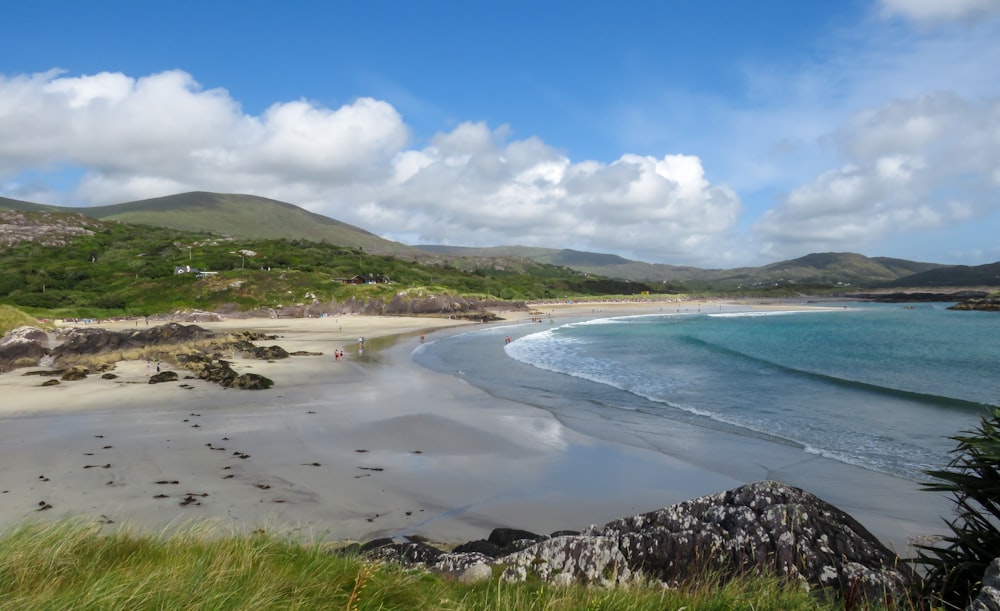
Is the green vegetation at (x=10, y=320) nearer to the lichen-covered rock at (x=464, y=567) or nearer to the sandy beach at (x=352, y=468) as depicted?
the sandy beach at (x=352, y=468)

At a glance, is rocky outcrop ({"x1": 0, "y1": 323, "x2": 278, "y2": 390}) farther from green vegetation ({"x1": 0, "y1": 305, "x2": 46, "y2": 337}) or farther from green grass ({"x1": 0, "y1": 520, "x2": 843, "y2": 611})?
green grass ({"x1": 0, "y1": 520, "x2": 843, "y2": 611})

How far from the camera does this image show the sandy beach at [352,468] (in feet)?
34.4

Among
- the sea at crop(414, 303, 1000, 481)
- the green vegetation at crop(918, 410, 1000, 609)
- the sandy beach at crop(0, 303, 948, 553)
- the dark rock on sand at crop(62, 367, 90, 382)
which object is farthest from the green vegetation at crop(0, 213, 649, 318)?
the green vegetation at crop(918, 410, 1000, 609)

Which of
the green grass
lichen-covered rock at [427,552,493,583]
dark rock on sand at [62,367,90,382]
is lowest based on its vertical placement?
dark rock on sand at [62,367,90,382]

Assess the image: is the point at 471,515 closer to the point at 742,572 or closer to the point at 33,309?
Result: the point at 742,572

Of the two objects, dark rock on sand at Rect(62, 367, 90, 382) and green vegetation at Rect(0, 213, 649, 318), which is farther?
green vegetation at Rect(0, 213, 649, 318)

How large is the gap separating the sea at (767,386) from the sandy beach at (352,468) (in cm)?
190

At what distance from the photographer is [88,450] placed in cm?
1441

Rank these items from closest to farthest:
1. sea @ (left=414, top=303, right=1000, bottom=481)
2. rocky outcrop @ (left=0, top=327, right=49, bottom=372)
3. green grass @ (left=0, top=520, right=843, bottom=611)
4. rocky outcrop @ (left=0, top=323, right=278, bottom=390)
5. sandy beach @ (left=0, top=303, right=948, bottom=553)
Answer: green grass @ (left=0, top=520, right=843, bottom=611), sandy beach @ (left=0, top=303, right=948, bottom=553), sea @ (left=414, top=303, right=1000, bottom=481), rocky outcrop @ (left=0, top=323, right=278, bottom=390), rocky outcrop @ (left=0, top=327, right=49, bottom=372)

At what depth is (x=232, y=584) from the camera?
11.7 feet

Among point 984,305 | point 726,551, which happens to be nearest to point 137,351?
point 726,551

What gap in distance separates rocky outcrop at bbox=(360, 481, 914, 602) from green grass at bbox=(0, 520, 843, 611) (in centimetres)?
88

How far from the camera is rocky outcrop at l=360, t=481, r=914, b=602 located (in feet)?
18.4

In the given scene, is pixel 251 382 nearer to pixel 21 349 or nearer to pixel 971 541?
pixel 21 349
